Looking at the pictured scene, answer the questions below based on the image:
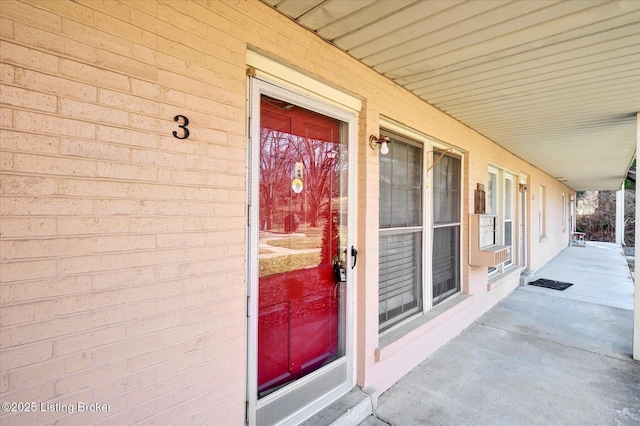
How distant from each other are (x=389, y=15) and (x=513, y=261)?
661 centimetres

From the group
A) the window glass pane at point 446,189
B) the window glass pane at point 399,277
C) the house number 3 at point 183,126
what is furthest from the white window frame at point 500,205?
the house number 3 at point 183,126


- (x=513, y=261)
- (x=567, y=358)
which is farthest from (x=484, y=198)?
(x=513, y=261)

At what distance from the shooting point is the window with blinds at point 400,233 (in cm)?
310

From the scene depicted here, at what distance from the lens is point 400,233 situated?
332 centimetres

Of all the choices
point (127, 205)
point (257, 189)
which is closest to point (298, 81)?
point (257, 189)

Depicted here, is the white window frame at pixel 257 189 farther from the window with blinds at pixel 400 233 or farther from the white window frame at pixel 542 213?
the white window frame at pixel 542 213

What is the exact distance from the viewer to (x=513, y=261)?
6855mm

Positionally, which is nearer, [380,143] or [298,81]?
[298,81]

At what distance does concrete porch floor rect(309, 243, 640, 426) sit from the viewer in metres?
2.47

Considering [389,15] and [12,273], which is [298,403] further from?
[389,15]

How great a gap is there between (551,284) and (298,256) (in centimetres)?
707

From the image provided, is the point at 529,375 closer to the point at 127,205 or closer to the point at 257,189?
the point at 257,189

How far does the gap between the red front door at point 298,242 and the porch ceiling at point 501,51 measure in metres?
0.64

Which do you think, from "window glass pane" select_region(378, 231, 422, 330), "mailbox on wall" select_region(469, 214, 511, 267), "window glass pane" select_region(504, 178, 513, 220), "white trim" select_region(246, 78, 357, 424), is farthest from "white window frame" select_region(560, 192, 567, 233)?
"white trim" select_region(246, 78, 357, 424)
